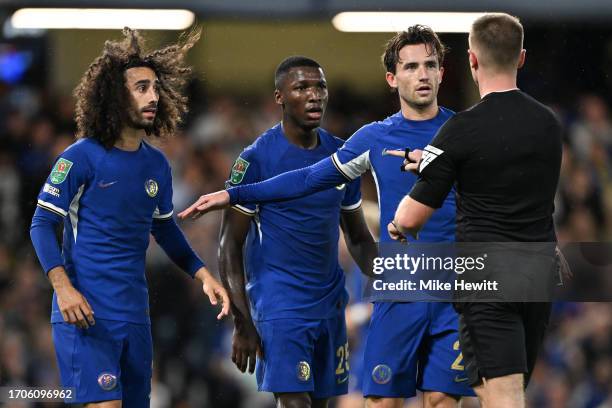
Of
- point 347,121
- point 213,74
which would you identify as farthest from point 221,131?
point 347,121

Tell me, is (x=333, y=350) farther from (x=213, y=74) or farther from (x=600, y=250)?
(x=213, y=74)

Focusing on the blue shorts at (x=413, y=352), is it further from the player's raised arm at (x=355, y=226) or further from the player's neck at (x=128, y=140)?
the player's neck at (x=128, y=140)

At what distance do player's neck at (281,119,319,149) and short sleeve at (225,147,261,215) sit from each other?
0.19 m

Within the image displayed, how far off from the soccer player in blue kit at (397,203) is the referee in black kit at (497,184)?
907 millimetres

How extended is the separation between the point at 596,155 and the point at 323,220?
3780mm

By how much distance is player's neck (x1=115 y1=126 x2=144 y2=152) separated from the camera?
5016 millimetres

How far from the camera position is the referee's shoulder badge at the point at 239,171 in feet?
17.9

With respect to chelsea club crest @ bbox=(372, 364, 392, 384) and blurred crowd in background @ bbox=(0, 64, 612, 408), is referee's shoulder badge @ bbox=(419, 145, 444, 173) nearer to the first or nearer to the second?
chelsea club crest @ bbox=(372, 364, 392, 384)

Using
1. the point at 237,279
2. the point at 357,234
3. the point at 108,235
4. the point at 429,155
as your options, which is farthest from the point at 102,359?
the point at 429,155

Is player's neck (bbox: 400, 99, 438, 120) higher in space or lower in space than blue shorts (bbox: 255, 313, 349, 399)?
higher

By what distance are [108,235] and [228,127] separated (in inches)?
136

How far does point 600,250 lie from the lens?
686cm

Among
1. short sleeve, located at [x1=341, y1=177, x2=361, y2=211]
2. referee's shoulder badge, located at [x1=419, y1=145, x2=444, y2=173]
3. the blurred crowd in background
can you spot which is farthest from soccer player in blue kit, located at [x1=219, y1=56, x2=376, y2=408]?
the blurred crowd in background

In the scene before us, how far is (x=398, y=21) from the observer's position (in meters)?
7.80
